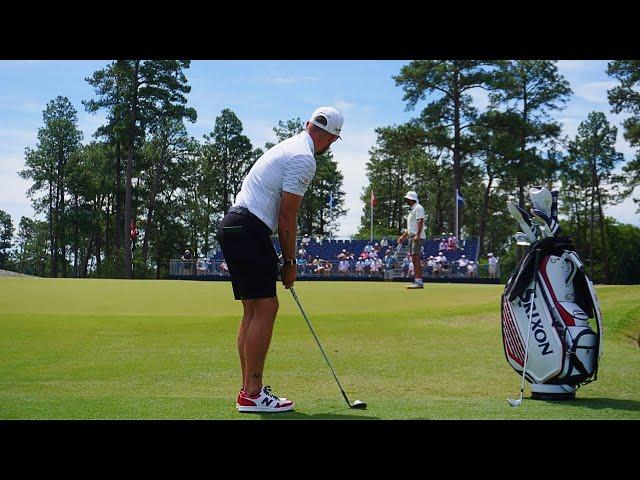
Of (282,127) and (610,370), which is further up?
(282,127)

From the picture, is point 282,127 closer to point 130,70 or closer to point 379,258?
point 130,70

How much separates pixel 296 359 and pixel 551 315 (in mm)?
3595

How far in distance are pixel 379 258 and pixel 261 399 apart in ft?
101

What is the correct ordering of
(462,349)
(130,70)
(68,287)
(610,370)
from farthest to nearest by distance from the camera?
(130,70) < (68,287) < (462,349) < (610,370)

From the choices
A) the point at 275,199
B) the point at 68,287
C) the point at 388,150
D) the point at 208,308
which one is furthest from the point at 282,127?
the point at 275,199

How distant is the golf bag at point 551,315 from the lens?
20.3 ft

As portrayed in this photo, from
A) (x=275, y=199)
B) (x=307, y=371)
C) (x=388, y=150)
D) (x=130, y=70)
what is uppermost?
(x=130, y=70)

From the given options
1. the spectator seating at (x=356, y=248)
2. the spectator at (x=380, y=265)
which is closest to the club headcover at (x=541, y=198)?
the spectator at (x=380, y=265)

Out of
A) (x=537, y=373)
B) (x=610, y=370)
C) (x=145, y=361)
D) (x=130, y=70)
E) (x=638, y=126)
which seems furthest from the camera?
(x=130, y=70)

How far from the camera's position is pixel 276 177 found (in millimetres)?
5492

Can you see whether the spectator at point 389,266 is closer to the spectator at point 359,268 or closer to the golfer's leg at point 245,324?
the spectator at point 359,268

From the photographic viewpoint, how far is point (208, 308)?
13.3 metres

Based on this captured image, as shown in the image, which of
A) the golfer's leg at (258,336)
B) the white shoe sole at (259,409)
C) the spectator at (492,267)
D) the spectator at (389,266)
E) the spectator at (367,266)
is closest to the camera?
the white shoe sole at (259,409)

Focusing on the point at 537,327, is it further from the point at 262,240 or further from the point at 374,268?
the point at 374,268
